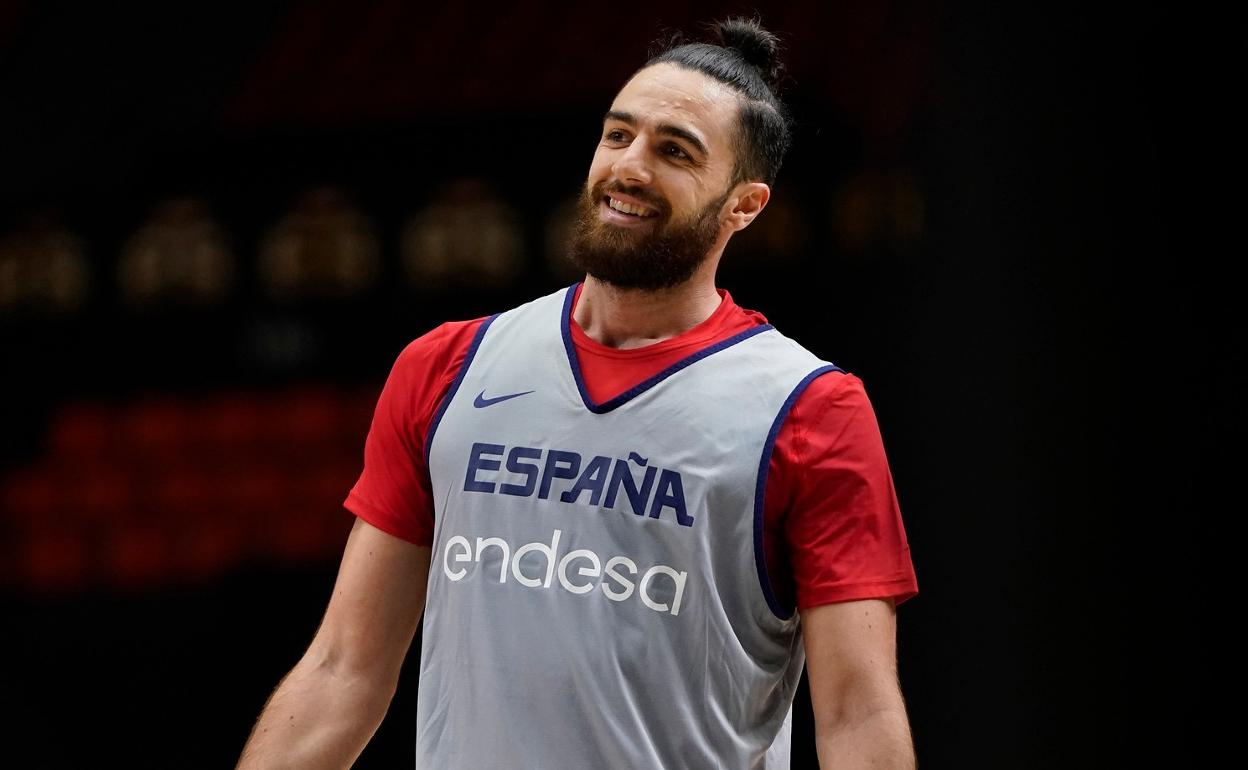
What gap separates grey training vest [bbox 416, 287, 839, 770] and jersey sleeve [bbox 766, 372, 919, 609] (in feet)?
0.09

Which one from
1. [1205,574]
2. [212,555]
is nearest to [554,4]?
[212,555]

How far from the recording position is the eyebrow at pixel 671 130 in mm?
1722

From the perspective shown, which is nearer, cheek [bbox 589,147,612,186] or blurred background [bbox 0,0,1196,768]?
cheek [bbox 589,147,612,186]

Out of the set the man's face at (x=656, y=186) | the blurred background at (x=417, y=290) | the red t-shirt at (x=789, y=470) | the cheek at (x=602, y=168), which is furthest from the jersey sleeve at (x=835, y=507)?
the blurred background at (x=417, y=290)

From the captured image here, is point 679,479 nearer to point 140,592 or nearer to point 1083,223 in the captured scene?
point 1083,223

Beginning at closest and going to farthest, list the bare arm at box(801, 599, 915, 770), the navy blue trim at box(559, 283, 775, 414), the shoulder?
1. the bare arm at box(801, 599, 915, 770)
2. the navy blue trim at box(559, 283, 775, 414)
3. the shoulder

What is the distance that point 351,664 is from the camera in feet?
5.76

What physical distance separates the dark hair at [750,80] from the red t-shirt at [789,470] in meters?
0.18

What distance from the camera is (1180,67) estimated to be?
12.0 ft

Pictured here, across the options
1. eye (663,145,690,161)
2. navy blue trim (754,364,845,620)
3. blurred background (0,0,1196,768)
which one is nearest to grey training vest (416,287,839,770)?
navy blue trim (754,364,845,620)

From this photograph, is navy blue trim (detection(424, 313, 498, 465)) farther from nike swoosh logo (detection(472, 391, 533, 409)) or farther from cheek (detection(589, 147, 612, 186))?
cheek (detection(589, 147, 612, 186))

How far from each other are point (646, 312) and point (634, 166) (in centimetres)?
17

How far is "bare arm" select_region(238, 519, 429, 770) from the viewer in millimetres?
1718

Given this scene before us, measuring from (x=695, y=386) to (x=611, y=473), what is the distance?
138 millimetres
